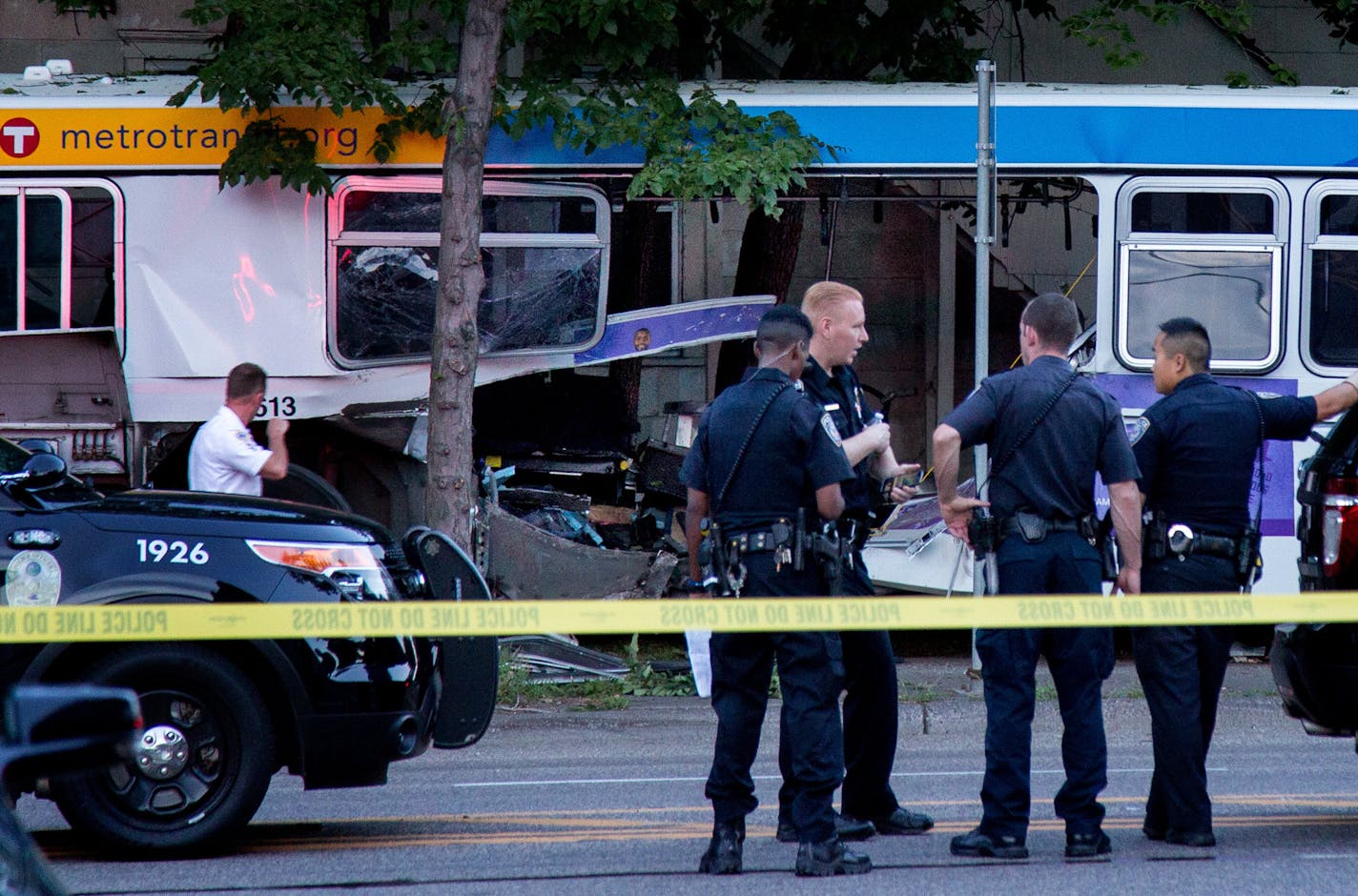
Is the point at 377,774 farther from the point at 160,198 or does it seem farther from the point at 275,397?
the point at 160,198

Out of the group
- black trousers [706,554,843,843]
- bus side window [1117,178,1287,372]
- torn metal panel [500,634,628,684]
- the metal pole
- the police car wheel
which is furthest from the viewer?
bus side window [1117,178,1287,372]

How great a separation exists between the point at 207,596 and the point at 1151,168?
6.78 metres

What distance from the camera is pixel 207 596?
5656 mm

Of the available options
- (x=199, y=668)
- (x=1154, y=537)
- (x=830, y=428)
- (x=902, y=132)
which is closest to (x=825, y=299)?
(x=830, y=428)

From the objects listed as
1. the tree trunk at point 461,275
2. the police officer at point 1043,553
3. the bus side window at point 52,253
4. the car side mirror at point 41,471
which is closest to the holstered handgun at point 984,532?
the police officer at point 1043,553

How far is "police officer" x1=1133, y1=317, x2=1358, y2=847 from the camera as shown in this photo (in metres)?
5.70

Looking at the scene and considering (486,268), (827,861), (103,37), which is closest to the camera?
(827,861)

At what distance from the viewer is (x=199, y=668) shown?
18.3ft

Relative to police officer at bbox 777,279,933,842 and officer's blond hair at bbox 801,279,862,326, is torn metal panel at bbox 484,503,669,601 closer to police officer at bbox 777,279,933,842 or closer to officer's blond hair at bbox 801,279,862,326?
police officer at bbox 777,279,933,842

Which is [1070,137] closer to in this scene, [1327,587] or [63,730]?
[1327,587]

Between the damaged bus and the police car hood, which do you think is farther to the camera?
the damaged bus

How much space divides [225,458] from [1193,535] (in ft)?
14.9

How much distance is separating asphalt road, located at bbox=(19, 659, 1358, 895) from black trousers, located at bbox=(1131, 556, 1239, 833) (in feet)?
0.65

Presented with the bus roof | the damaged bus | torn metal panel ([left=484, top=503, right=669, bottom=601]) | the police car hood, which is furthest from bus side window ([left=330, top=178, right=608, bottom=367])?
the police car hood
